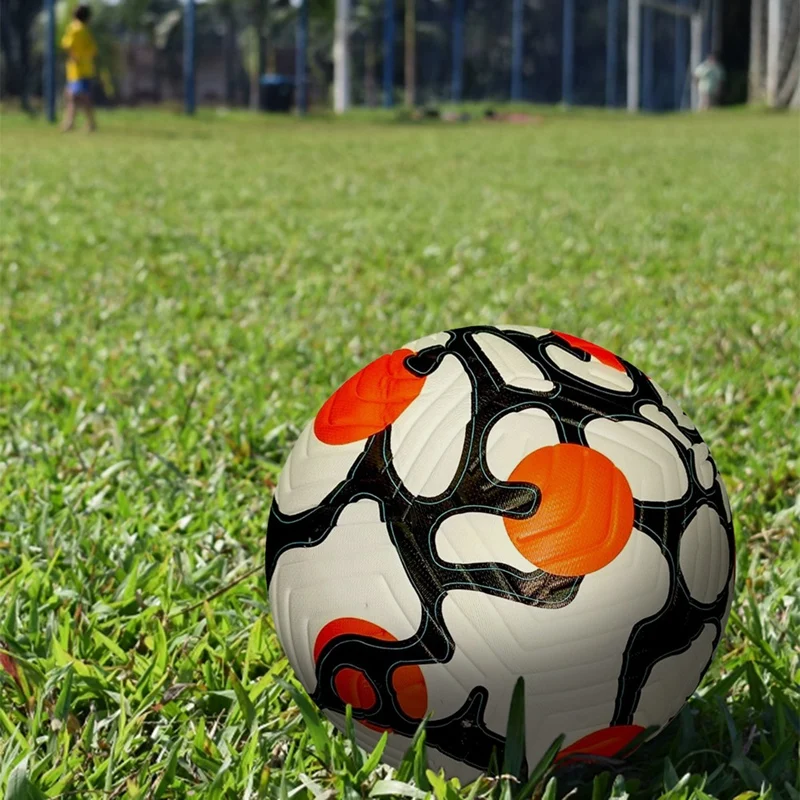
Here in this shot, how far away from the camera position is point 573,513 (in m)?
1.70

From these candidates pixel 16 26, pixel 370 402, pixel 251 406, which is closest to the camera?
pixel 370 402

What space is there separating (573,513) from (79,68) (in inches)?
714

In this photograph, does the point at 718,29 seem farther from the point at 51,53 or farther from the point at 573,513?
the point at 573,513

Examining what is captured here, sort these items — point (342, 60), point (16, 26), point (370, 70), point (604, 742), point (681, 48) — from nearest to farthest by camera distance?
point (604, 742), point (342, 60), point (16, 26), point (370, 70), point (681, 48)

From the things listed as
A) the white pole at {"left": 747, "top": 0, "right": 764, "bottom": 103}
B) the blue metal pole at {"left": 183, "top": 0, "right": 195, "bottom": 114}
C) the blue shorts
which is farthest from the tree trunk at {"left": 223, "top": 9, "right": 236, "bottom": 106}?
the blue shorts

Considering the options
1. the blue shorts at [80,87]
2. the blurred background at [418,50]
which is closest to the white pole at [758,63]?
the blurred background at [418,50]

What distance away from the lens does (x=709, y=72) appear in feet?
132

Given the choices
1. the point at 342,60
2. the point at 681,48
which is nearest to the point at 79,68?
the point at 342,60

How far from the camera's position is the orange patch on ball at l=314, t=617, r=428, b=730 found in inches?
67.9

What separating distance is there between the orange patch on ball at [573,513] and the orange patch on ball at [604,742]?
279 mm

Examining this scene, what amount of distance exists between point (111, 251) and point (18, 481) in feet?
12.0

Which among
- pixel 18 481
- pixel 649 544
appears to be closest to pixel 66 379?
pixel 18 481

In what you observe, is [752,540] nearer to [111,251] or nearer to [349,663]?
[349,663]

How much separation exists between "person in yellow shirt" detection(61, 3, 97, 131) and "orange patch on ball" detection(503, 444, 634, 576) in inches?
701
